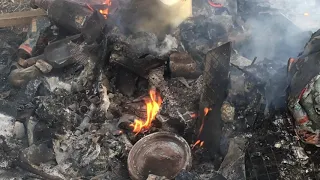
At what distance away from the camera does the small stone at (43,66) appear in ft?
23.4

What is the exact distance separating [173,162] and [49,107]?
2.46 m

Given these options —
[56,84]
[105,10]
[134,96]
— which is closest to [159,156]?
[134,96]

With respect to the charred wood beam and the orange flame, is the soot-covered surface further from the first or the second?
the orange flame

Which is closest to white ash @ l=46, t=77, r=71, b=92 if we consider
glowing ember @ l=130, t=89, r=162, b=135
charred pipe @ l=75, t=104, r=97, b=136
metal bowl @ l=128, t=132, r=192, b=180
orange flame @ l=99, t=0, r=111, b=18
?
charred pipe @ l=75, t=104, r=97, b=136

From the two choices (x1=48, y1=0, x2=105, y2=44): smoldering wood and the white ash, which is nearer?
the white ash

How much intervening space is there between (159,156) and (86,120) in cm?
154

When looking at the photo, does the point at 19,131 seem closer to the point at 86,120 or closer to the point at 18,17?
the point at 86,120

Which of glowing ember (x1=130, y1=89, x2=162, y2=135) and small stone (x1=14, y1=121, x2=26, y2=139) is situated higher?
glowing ember (x1=130, y1=89, x2=162, y2=135)

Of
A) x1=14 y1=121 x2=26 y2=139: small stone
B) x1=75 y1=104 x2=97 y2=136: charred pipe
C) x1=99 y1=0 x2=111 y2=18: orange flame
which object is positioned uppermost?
x1=99 y1=0 x2=111 y2=18: orange flame

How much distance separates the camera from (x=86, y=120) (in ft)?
21.3

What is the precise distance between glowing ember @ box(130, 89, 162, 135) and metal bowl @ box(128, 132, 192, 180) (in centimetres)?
37

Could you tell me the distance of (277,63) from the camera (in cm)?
703

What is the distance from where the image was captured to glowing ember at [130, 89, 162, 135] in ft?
20.6

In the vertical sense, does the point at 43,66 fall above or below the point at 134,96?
above
